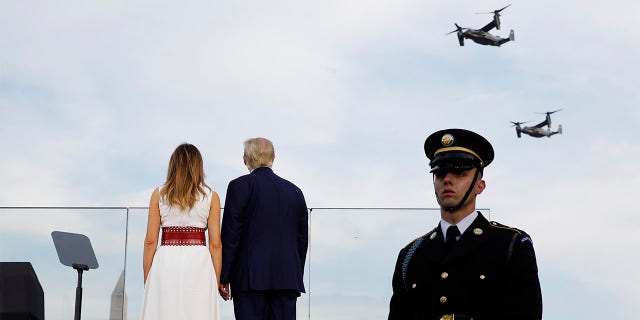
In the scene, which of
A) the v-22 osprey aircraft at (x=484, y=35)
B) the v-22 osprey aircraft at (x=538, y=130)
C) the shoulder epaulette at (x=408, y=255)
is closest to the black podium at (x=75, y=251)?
the shoulder epaulette at (x=408, y=255)

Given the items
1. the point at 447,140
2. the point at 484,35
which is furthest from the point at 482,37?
the point at 447,140

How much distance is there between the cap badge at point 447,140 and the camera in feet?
9.59

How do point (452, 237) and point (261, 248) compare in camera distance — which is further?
point (261, 248)

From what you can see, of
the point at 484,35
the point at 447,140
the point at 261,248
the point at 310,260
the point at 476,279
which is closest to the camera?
the point at 476,279

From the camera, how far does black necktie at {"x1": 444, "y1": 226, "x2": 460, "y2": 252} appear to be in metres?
2.82

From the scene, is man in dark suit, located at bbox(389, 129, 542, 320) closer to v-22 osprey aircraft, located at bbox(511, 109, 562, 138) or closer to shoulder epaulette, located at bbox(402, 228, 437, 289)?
shoulder epaulette, located at bbox(402, 228, 437, 289)

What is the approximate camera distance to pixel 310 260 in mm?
7527

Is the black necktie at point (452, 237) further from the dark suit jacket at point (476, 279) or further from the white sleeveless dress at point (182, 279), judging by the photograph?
the white sleeveless dress at point (182, 279)

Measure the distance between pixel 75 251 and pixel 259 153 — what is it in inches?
103

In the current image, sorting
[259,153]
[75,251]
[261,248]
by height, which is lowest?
[261,248]

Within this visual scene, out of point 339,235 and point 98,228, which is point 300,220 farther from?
point 98,228

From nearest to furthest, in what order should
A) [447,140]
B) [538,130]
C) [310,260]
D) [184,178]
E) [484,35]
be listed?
[447,140] → [184,178] → [310,260] → [484,35] → [538,130]

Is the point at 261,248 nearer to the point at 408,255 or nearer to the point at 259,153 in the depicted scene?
the point at 259,153

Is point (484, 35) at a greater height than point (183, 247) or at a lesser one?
greater
